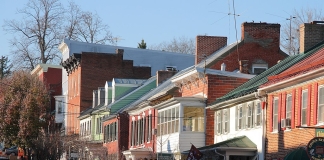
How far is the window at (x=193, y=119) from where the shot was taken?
49.4m

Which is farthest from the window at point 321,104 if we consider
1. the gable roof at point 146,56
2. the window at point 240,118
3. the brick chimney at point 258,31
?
the gable roof at point 146,56

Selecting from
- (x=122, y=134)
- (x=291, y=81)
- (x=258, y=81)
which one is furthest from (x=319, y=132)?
(x=122, y=134)

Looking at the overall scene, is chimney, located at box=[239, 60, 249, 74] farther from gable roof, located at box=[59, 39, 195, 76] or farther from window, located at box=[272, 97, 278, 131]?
gable roof, located at box=[59, 39, 195, 76]

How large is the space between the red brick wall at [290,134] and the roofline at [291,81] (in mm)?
237

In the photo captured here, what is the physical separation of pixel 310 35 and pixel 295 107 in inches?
406

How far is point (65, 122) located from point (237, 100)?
51.4 meters

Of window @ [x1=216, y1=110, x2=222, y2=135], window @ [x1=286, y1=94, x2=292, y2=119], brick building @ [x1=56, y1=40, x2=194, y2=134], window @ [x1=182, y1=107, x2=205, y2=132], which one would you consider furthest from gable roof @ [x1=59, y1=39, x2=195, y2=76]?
window @ [x1=286, y1=94, x2=292, y2=119]

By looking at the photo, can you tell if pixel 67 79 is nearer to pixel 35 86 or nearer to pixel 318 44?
pixel 35 86

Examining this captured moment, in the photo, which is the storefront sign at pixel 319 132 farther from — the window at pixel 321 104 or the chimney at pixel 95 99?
the chimney at pixel 95 99

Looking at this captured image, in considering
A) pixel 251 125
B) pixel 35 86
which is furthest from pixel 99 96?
pixel 251 125

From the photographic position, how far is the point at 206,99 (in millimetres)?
49031

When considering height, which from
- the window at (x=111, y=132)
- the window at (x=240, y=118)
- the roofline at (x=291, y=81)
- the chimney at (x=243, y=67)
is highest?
the chimney at (x=243, y=67)

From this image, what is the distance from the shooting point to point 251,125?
4231cm

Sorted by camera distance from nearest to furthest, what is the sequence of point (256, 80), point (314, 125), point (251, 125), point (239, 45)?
1. point (314, 125)
2. point (251, 125)
3. point (256, 80)
4. point (239, 45)
